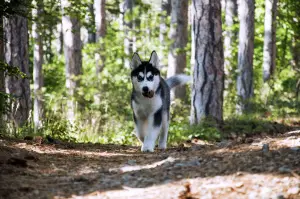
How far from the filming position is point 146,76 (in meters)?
8.84

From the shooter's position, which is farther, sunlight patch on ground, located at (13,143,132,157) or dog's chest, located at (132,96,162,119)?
dog's chest, located at (132,96,162,119)

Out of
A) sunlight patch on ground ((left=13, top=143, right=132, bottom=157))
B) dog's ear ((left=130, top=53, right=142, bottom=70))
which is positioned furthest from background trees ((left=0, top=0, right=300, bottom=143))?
dog's ear ((left=130, top=53, right=142, bottom=70))

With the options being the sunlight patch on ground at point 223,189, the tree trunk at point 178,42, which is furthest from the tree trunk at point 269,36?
the sunlight patch on ground at point 223,189

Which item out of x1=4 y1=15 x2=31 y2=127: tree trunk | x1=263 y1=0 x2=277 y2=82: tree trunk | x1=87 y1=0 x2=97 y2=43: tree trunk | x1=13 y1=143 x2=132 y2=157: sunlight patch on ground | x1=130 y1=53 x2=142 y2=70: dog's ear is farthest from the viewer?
x1=263 y1=0 x2=277 y2=82: tree trunk

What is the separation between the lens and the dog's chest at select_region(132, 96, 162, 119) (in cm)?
891

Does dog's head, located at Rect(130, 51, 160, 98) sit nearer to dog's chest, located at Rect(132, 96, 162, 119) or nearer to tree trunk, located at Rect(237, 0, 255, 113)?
dog's chest, located at Rect(132, 96, 162, 119)

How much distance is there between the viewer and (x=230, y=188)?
4488 mm

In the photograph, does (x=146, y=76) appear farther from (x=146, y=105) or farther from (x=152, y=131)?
(x=152, y=131)

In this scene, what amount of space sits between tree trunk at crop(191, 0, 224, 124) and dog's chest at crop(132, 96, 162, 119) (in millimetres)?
2949

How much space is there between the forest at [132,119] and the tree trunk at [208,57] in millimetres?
22

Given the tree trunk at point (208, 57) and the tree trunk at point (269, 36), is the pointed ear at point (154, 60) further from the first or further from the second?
the tree trunk at point (269, 36)

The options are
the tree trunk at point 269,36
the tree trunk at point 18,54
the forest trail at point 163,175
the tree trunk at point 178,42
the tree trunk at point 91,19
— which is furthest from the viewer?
the tree trunk at point 269,36

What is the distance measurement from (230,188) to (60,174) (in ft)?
6.53

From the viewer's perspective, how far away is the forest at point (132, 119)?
4.89 meters
